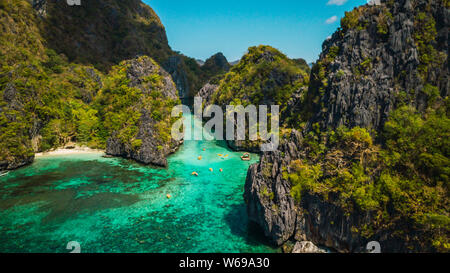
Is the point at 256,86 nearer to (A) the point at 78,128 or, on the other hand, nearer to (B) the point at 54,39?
(A) the point at 78,128

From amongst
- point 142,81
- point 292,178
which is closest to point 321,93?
point 292,178

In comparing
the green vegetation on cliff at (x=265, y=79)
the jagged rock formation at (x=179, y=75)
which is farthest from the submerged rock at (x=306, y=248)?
the jagged rock formation at (x=179, y=75)

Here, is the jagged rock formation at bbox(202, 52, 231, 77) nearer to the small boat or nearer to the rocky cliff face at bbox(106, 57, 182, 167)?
the rocky cliff face at bbox(106, 57, 182, 167)

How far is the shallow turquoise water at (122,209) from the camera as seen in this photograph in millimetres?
19344

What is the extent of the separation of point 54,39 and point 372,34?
9167 cm

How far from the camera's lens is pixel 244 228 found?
72.0 ft

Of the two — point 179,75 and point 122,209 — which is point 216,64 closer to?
point 179,75

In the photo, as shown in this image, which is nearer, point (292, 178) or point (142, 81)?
point (292, 178)

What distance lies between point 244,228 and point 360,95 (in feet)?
54.8

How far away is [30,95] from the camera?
3931 cm

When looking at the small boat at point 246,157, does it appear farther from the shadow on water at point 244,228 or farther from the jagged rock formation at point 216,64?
the jagged rock formation at point 216,64

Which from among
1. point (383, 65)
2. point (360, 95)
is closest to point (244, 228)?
point (360, 95)

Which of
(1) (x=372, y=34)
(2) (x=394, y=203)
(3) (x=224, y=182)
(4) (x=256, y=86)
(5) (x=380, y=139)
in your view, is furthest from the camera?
(4) (x=256, y=86)

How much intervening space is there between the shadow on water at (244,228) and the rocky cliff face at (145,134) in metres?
18.3
